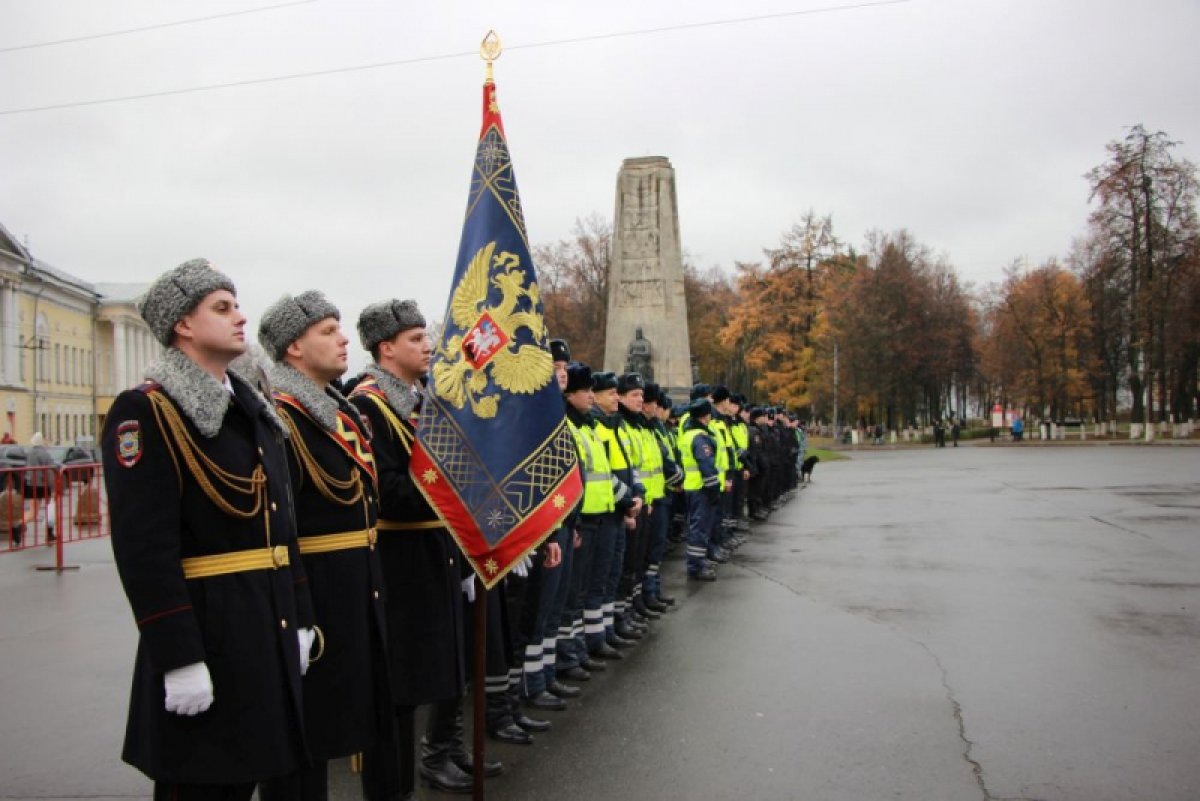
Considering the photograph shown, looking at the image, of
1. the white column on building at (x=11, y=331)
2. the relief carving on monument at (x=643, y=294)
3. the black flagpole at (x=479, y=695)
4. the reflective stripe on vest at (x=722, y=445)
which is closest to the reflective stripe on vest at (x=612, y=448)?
the black flagpole at (x=479, y=695)

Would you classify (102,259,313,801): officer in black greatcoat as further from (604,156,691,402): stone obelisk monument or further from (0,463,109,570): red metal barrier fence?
(604,156,691,402): stone obelisk monument

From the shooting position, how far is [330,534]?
371 cm

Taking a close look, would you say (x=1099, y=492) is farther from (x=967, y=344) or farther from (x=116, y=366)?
(x=116, y=366)

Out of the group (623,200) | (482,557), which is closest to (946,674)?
(482,557)

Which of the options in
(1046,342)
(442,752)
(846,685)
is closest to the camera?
(442,752)

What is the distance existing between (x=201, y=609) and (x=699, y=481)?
806 cm

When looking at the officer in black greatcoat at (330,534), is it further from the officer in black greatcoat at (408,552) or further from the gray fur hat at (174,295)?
the gray fur hat at (174,295)

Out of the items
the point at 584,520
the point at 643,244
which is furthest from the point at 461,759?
the point at 643,244

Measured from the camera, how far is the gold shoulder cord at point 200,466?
2.95m

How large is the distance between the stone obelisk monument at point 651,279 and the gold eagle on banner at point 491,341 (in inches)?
714

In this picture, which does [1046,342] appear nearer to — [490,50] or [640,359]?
[640,359]

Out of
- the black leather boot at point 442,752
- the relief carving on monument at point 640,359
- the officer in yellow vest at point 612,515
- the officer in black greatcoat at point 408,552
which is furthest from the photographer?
the relief carving on monument at point 640,359

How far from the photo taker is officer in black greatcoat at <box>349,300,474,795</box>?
13.8 ft

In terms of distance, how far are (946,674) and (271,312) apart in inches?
198
